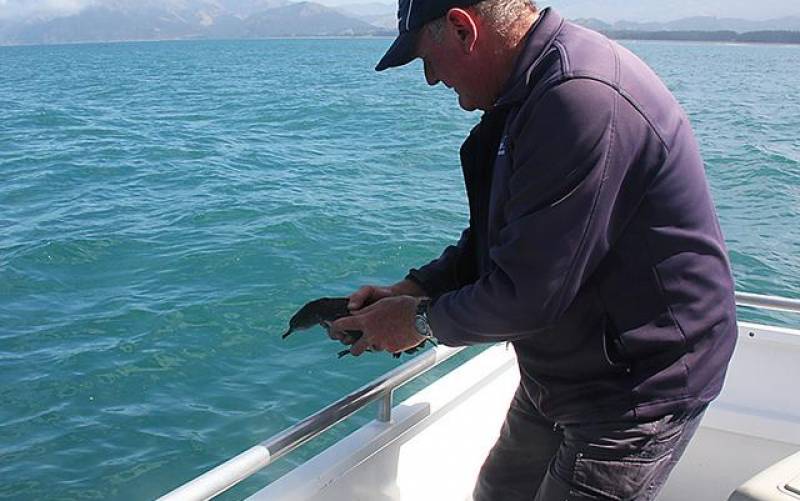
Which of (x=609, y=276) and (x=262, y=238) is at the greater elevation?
(x=609, y=276)

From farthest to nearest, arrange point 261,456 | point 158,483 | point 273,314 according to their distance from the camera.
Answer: point 273,314
point 158,483
point 261,456

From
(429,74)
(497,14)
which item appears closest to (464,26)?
(497,14)

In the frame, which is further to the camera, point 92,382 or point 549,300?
point 92,382

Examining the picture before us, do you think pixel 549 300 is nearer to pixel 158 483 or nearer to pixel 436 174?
pixel 158 483

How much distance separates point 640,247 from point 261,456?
104 centimetres

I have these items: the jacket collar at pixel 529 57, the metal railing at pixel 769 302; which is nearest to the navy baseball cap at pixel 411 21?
the jacket collar at pixel 529 57

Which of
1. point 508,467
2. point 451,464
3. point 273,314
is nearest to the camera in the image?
point 508,467

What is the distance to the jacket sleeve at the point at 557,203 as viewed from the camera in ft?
4.84

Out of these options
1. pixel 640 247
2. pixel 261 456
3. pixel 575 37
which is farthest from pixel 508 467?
pixel 575 37

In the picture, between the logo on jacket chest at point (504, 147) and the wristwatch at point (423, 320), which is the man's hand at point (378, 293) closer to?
the wristwatch at point (423, 320)

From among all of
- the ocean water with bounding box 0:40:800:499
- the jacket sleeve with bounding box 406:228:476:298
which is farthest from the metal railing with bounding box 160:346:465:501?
the ocean water with bounding box 0:40:800:499

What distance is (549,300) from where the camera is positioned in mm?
1597

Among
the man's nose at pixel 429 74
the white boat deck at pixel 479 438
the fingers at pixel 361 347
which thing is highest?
the man's nose at pixel 429 74

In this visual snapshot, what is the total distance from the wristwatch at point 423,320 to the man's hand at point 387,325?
0.01 metres
